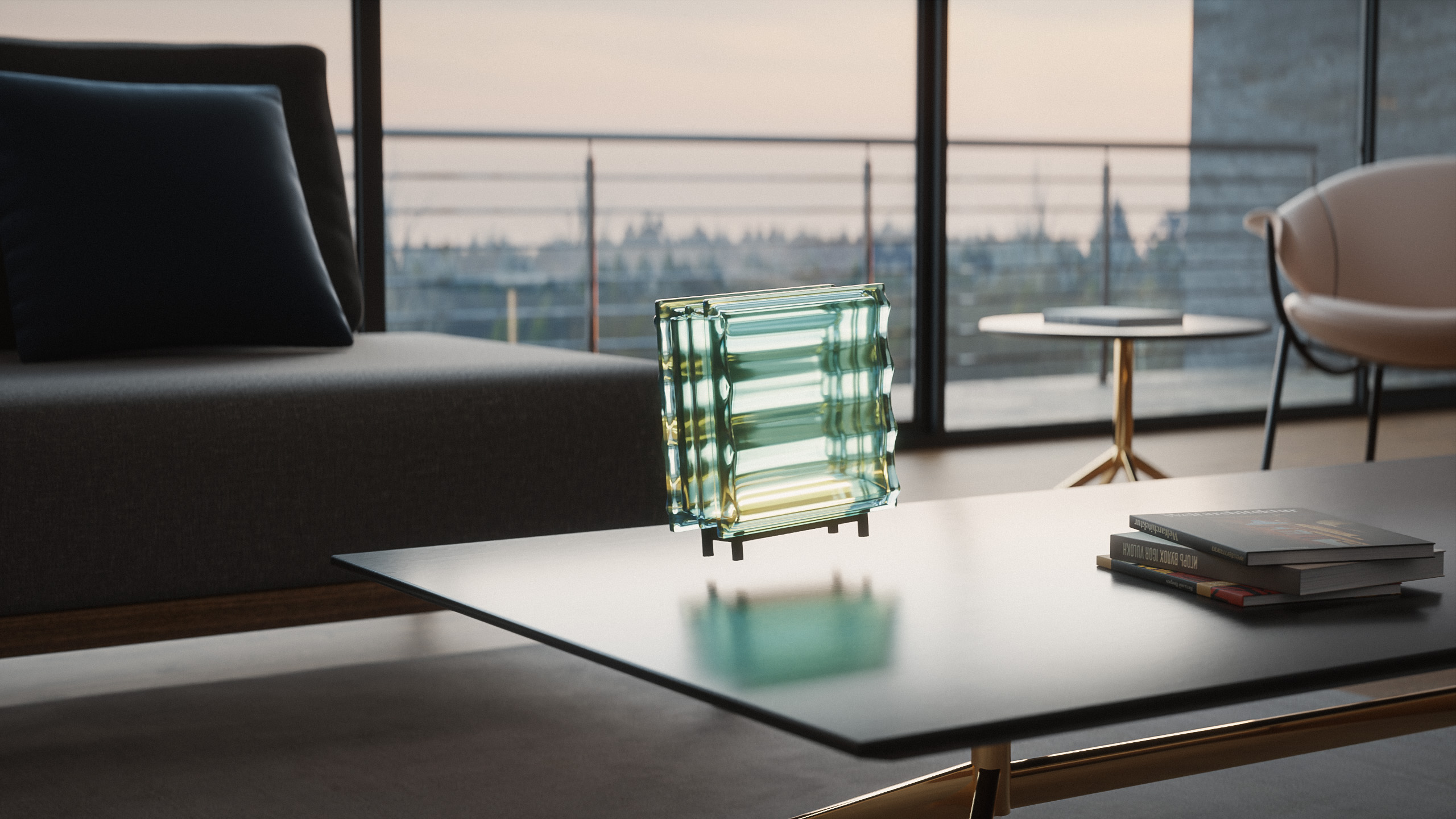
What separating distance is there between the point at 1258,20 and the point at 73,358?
4.08 meters

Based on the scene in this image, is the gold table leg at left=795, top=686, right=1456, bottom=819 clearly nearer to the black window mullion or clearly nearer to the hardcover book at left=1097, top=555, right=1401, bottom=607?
the hardcover book at left=1097, top=555, right=1401, bottom=607

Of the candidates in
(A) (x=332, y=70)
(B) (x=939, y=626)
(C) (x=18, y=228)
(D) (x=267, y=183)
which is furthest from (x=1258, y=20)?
(B) (x=939, y=626)

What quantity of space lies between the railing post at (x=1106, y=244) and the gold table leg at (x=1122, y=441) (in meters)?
1.41

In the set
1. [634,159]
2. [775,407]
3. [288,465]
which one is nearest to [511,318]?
[634,159]

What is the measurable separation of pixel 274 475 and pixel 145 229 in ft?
2.11

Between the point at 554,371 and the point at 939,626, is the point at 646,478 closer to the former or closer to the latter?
the point at 554,371

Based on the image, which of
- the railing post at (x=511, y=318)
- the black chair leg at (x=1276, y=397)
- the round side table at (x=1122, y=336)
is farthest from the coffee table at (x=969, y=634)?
the railing post at (x=511, y=318)

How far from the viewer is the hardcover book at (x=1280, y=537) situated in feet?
3.26

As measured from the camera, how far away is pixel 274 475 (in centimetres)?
160

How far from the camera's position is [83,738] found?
171 centimetres

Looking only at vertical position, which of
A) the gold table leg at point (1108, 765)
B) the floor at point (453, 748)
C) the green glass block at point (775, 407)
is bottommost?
the floor at point (453, 748)

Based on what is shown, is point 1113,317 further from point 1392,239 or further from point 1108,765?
point 1108,765

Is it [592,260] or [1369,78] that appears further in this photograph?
[1369,78]

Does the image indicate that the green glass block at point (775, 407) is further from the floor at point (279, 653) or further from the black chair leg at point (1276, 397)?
the black chair leg at point (1276, 397)
